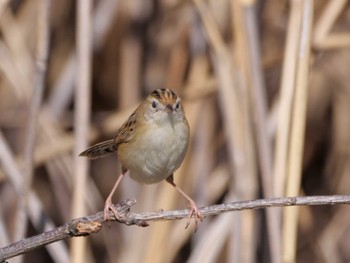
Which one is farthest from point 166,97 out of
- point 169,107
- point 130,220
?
point 130,220

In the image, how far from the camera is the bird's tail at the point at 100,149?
9.09ft

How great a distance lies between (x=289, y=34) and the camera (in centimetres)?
301

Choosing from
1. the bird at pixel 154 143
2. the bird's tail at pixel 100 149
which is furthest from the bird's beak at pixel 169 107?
the bird's tail at pixel 100 149

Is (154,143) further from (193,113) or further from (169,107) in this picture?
(193,113)

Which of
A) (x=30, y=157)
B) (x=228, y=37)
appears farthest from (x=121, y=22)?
(x=30, y=157)

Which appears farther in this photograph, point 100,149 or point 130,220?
point 100,149

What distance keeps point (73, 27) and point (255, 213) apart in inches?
60.5

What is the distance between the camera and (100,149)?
2.82m

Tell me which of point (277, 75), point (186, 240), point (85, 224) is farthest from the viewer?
point (277, 75)

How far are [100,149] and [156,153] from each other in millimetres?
338

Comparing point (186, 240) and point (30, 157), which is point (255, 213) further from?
point (30, 157)

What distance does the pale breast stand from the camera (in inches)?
99.8

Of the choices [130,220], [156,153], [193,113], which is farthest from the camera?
[193,113]

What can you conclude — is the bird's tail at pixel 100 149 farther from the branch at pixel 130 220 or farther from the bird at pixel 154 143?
the branch at pixel 130 220
